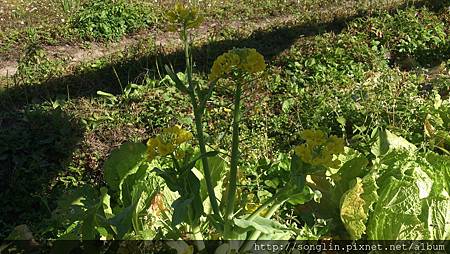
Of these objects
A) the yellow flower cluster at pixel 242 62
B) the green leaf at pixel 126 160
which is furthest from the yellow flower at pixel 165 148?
the green leaf at pixel 126 160

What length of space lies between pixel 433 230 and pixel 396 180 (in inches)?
11.2

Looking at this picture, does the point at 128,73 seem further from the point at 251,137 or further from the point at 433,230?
the point at 433,230

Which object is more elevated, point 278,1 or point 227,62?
point 227,62

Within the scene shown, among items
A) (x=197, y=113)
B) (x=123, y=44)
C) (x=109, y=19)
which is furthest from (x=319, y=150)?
(x=109, y=19)

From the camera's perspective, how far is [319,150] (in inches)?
A: 91.4

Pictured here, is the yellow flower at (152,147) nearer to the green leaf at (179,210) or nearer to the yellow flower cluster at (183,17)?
the green leaf at (179,210)

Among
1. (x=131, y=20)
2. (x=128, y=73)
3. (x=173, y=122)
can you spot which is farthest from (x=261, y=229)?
(x=131, y=20)

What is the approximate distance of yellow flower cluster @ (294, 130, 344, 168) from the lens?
2.29 meters

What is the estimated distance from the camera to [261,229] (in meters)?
2.41

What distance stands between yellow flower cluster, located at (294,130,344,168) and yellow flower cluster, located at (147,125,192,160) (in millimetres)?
462

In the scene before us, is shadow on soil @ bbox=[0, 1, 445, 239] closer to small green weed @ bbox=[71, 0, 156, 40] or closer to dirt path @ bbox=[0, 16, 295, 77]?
dirt path @ bbox=[0, 16, 295, 77]

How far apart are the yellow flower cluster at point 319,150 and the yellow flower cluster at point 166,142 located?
18.2 inches

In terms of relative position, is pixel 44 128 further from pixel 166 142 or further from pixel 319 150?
pixel 319 150

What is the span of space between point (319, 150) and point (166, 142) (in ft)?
1.97
